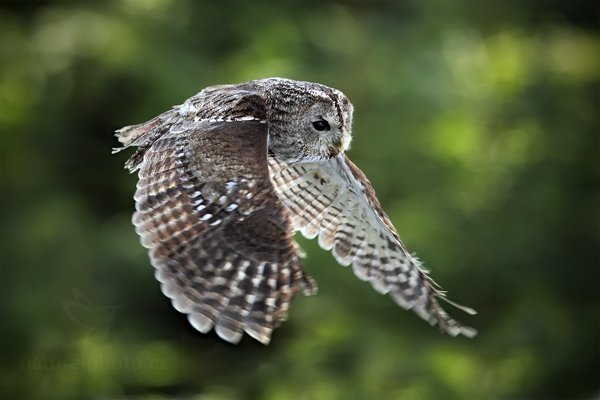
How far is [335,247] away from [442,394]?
7098mm

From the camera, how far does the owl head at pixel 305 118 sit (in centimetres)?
575

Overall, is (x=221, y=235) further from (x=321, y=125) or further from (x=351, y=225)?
(x=351, y=225)

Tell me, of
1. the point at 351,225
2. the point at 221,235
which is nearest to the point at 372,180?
the point at 351,225

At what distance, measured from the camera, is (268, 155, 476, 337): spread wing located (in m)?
6.00

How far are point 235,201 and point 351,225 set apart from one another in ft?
3.81

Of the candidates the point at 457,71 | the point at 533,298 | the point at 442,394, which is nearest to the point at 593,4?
the point at 457,71

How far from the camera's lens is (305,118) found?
5.76 m

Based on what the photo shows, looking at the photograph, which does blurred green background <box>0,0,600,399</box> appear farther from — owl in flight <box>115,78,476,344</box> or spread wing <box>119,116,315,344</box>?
spread wing <box>119,116,315,344</box>

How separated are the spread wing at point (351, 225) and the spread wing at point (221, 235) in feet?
2.91

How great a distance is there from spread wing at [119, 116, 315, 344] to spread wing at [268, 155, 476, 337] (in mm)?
887

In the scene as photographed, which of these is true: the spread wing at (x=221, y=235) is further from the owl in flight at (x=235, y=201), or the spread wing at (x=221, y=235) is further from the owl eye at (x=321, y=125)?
the owl eye at (x=321, y=125)

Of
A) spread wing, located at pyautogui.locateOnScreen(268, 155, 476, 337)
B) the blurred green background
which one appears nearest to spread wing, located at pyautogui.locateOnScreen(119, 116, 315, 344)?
spread wing, located at pyautogui.locateOnScreen(268, 155, 476, 337)

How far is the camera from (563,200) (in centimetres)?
1416

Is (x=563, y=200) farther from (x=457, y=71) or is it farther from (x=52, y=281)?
(x=52, y=281)
